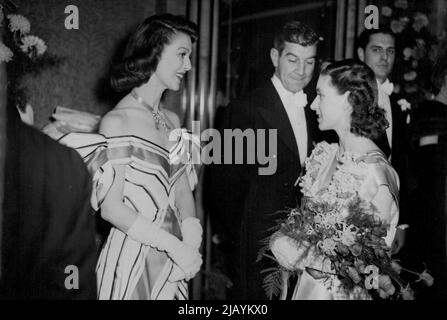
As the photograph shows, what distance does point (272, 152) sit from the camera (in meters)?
1.95

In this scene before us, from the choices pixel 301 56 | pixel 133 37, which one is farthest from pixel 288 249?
Result: pixel 133 37

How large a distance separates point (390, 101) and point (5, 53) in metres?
1.28

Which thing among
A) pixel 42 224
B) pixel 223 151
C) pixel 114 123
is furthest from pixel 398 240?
pixel 42 224

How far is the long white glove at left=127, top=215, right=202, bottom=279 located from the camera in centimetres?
A: 170

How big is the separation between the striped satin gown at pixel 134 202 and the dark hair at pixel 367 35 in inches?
30.6

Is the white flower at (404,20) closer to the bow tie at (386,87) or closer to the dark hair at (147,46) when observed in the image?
the bow tie at (386,87)

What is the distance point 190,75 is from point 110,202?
0.60 metres

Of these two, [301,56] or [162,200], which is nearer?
[162,200]

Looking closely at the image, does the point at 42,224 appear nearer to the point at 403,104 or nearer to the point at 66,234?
the point at 66,234

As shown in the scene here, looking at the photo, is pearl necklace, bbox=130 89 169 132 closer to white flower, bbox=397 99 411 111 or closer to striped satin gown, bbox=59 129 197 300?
striped satin gown, bbox=59 129 197 300

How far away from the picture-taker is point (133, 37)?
1790 mm

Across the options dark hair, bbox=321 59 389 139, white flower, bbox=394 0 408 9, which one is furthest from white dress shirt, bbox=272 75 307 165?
white flower, bbox=394 0 408 9

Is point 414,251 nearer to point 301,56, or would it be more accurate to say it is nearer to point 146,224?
point 301,56

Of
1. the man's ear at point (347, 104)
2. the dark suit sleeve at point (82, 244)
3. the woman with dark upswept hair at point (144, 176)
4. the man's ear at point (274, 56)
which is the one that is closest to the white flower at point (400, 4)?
the man's ear at point (274, 56)
